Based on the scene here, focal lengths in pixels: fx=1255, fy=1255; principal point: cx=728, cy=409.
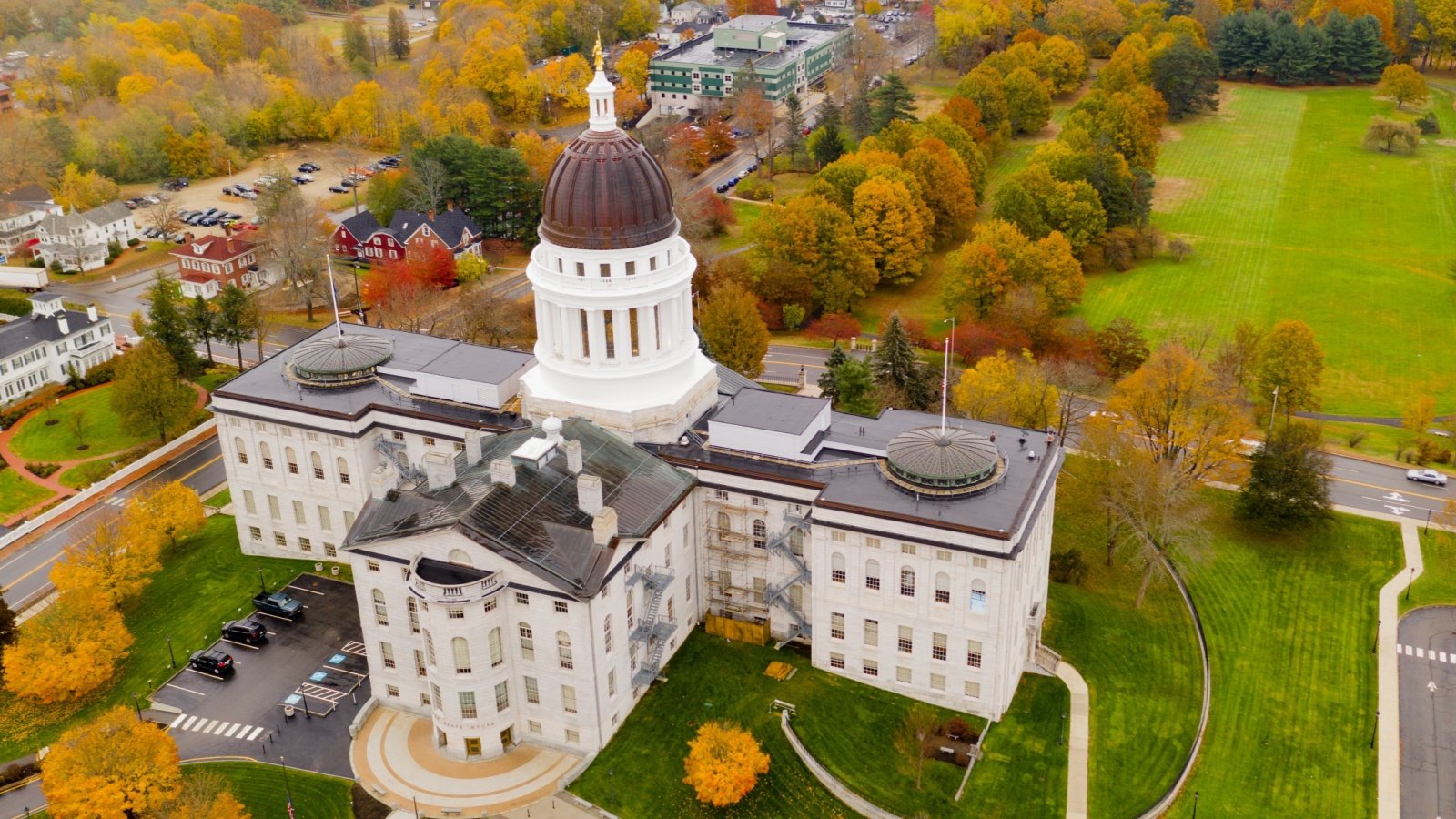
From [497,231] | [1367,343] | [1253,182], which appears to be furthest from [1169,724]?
[1253,182]

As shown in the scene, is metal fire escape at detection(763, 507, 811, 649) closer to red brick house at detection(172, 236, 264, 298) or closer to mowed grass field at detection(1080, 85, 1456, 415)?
mowed grass field at detection(1080, 85, 1456, 415)

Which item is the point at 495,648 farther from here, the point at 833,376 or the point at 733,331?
the point at 733,331

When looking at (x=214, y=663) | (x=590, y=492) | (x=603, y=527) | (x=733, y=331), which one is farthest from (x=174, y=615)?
(x=733, y=331)

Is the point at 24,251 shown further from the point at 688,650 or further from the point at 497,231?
the point at 688,650

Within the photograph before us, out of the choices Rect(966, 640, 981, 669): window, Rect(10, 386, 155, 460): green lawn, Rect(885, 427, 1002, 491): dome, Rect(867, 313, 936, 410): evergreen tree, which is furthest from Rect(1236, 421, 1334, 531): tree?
Rect(10, 386, 155, 460): green lawn

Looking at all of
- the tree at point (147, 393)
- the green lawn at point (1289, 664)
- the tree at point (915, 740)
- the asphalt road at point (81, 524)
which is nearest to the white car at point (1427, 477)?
the green lawn at point (1289, 664)
